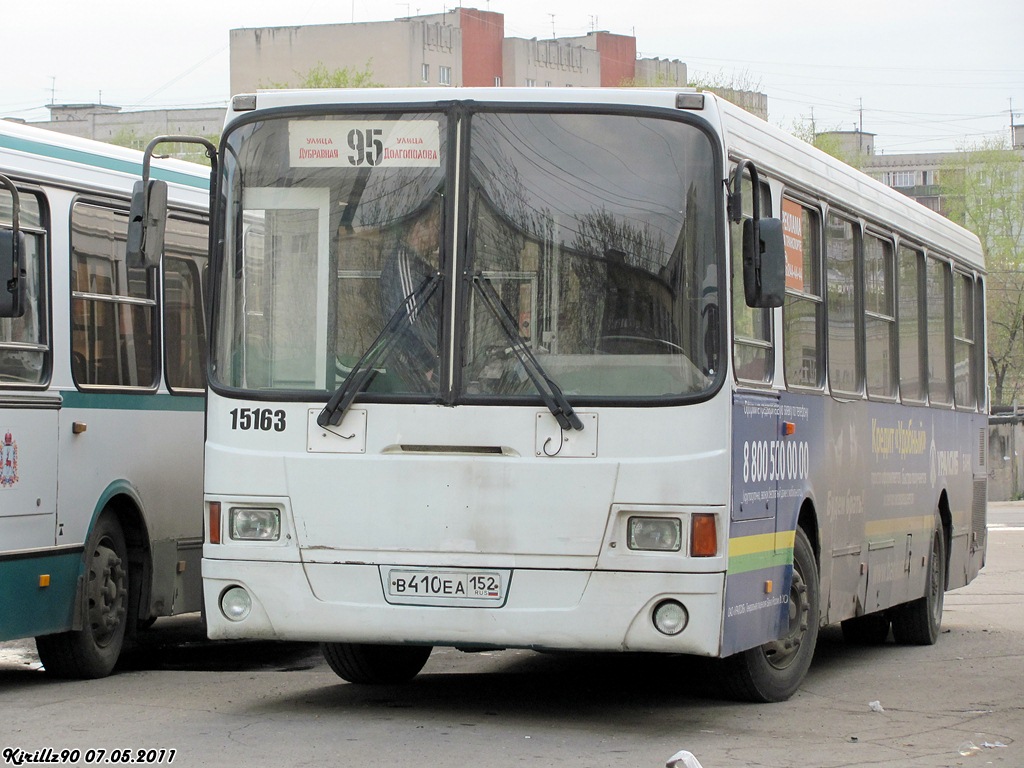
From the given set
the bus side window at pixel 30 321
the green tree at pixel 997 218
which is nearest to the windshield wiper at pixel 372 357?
the bus side window at pixel 30 321

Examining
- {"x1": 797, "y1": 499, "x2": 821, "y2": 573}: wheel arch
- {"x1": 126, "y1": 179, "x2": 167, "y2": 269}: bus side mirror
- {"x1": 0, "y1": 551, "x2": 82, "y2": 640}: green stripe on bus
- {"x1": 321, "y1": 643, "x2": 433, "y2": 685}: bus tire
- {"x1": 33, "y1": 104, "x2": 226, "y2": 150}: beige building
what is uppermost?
{"x1": 33, "y1": 104, "x2": 226, "y2": 150}: beige building

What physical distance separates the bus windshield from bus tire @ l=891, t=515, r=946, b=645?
584cm

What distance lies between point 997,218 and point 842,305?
6900 centimetres

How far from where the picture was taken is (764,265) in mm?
8594

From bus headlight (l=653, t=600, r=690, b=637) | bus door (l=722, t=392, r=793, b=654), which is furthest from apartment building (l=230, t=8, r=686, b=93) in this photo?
bus headlight (l=653, t=600, r=690, b=637)

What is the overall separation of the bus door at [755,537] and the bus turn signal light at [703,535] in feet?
0.53

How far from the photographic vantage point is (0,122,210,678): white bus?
996 centimetres

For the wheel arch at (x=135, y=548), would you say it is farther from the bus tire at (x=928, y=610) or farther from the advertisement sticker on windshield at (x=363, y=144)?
the bus tire at (x=928, y=610)

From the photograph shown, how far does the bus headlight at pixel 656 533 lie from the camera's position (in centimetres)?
823

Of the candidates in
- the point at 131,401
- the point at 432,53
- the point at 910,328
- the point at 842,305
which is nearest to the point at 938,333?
the point at 910,328

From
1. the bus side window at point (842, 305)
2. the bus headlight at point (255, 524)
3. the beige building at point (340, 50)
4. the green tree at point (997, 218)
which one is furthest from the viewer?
the beige building at point (340, 50)

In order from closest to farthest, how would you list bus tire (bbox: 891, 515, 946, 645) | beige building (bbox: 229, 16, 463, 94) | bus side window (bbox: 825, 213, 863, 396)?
bus side window (bbox: 825, 213, 863, 396)
bus tire (bbox: 891, 515, 946, 645)
beige building (bbox: 229, 16, 463, 94)

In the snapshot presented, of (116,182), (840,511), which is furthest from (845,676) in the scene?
(116,182)

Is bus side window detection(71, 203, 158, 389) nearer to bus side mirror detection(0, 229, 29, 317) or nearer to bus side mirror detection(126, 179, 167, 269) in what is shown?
bus side mirror detection(0, 229, 29, 317)
